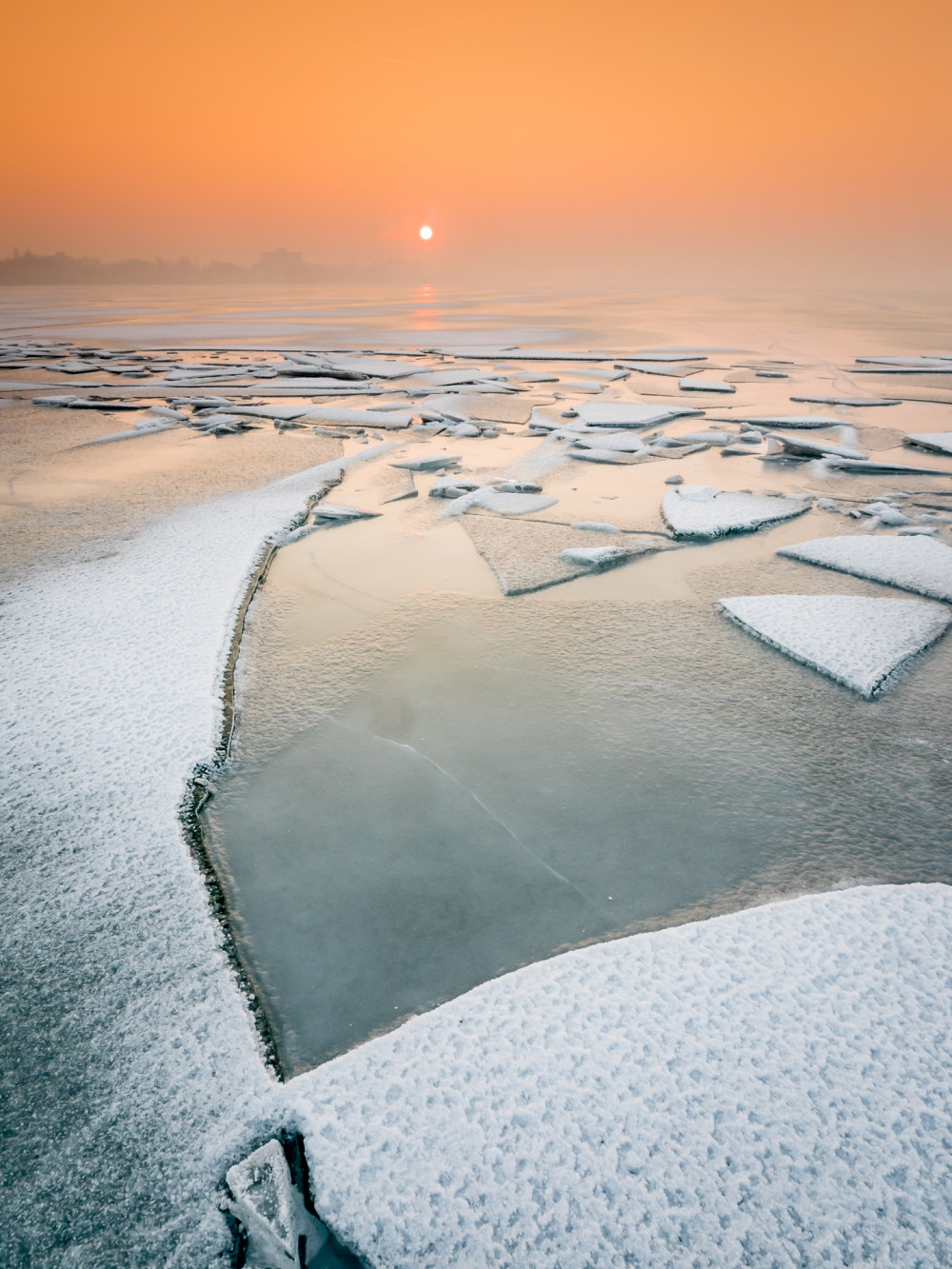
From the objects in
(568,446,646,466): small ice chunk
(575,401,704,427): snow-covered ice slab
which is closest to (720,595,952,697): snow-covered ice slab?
(568,446,646,466): small ice chunk

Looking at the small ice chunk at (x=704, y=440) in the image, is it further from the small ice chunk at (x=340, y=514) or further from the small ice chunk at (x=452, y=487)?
the small ice chunk at (x=340, y=514)

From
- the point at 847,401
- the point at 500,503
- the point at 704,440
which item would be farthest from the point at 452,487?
the point at 847,401

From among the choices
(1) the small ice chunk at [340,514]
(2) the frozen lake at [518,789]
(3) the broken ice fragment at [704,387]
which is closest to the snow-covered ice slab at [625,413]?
(3) the broken ice fragment at [704,387]

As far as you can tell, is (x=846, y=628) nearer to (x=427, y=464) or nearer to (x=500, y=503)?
(x=500, y=503)

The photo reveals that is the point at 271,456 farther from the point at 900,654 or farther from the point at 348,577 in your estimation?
the point at 900,654

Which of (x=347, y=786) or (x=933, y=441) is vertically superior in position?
(x=933, y=441)

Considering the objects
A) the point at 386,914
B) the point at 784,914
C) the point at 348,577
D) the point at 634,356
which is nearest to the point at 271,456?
the point at 348,577
